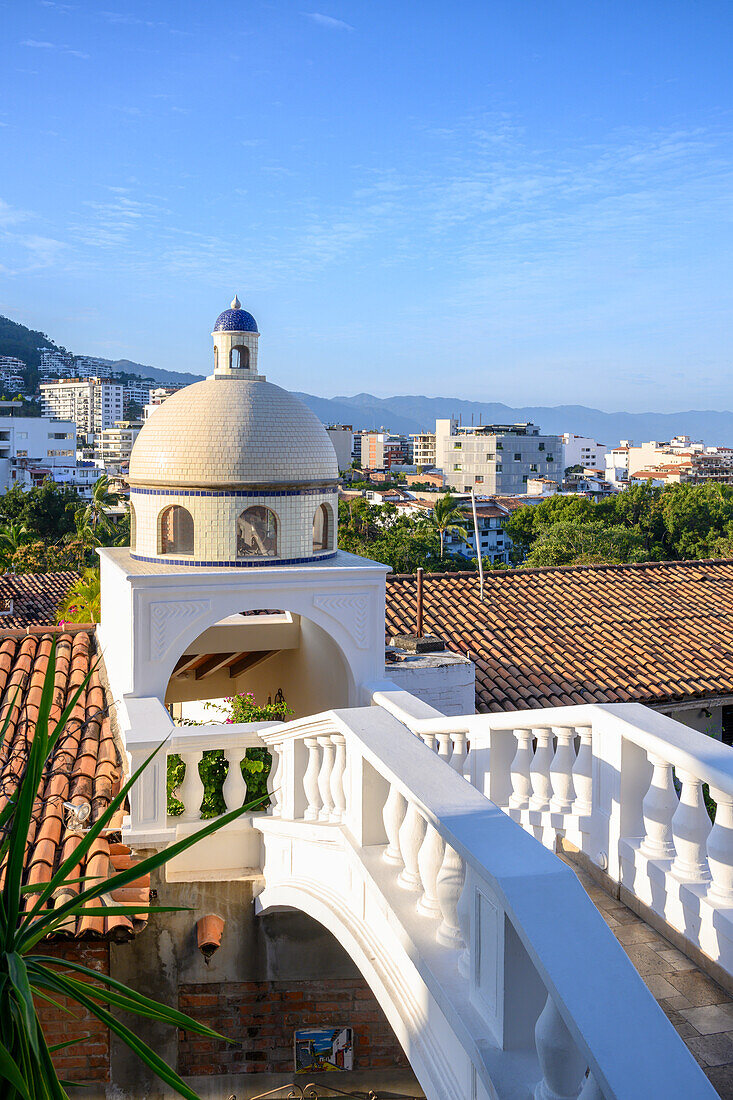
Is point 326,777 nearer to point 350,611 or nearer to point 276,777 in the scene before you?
point 276,777

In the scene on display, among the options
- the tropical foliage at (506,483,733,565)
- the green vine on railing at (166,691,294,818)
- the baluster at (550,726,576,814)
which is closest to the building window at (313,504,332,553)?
the green vine on railing at (166,691,294,818)

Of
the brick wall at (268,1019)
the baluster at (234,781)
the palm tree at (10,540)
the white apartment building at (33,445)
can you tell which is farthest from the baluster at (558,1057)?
the white apartment building at (33,445)

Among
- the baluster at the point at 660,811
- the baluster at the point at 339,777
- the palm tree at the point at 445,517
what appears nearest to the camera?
the baluster at the point at 660,811

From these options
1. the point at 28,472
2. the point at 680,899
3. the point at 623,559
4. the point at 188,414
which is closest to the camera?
the point at 680,899

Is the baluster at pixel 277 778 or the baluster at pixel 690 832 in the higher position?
the baluster at pixel 690 832

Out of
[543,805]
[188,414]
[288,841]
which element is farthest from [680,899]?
[188,414]

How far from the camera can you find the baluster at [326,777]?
6.86 m

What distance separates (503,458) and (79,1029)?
528 ft

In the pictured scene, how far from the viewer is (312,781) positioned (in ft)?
23.5

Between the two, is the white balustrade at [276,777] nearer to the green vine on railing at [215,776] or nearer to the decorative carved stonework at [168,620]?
the green vine on railing at [215,776]

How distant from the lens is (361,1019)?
8633 millimetres

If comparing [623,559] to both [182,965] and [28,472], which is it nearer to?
[182,965]

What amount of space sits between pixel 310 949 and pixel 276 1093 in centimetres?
154

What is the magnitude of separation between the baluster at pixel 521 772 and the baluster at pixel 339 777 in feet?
3.96
